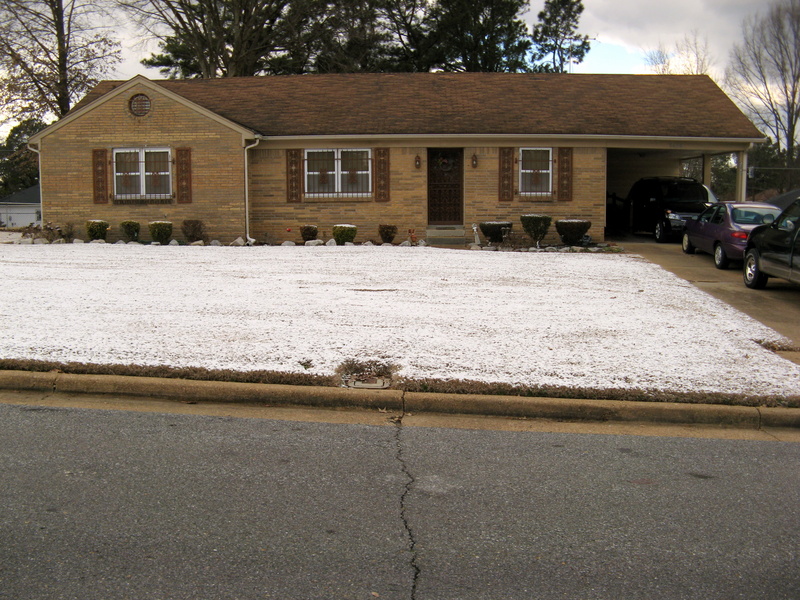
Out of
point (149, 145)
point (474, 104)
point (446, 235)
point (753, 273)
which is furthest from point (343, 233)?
point (753, 273)

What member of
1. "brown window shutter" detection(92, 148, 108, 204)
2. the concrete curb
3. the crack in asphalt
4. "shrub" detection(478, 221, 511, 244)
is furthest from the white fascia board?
the crack in asphalt

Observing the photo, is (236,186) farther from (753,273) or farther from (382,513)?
(382,513)

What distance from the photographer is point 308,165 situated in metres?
21.7

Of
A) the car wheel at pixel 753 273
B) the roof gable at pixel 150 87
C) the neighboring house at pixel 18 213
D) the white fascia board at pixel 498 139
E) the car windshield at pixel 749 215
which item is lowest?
the car wheel at pixel 753 273

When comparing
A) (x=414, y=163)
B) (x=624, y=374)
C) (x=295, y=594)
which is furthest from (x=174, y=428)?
(x=414, y=163)

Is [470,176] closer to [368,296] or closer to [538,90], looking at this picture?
[538,90]

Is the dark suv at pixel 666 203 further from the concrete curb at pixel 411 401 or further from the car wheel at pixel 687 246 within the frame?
the concrete curb at pixel 411 401

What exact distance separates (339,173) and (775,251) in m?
12.5

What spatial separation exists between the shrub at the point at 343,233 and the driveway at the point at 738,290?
7144mm

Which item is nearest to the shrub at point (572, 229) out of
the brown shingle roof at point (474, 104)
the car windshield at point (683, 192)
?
the brown shingle roof at point (474, 104)

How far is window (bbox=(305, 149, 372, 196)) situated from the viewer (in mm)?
21609

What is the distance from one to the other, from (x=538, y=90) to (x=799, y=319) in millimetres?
15037

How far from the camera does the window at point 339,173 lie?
21.6 metres

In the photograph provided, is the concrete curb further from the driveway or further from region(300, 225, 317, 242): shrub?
region(300, 225, 317, 242): shrub
